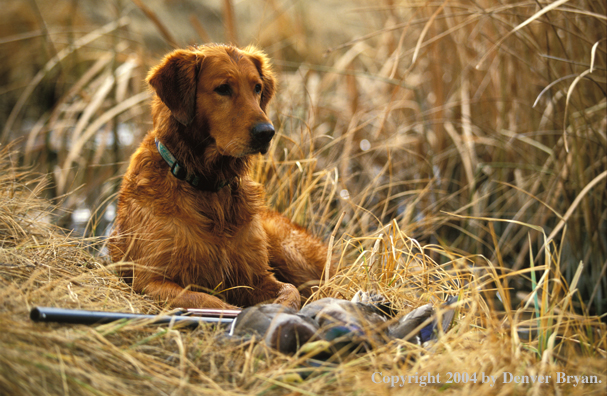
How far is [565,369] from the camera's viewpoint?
1971 millimetres

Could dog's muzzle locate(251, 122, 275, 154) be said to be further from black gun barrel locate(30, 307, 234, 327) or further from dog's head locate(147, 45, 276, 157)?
black gun barrel locate(30, 307, 234, 327)

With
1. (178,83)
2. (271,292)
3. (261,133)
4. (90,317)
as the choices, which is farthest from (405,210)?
(90,317)

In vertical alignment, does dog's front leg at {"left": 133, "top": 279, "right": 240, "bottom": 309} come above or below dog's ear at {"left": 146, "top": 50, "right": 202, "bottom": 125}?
below

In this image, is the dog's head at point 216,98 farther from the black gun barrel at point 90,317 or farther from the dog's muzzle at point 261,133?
the black gun barrel at point 90,317

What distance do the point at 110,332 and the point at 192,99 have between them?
1183 mm

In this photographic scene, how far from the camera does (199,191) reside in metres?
2.60

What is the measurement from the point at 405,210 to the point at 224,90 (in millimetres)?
2141

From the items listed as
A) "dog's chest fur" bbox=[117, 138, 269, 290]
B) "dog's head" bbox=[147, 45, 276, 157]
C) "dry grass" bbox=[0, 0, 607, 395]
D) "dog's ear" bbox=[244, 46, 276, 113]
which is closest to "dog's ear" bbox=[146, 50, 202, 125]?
"dog's head" bbox=[147, 45, 276, 157]

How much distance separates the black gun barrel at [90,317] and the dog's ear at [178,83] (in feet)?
3.14

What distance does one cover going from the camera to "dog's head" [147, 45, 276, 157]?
8.07ft

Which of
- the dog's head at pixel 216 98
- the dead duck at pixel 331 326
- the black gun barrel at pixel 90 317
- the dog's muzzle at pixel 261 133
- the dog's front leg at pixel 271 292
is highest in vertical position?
the dog's head at pixel 216 98

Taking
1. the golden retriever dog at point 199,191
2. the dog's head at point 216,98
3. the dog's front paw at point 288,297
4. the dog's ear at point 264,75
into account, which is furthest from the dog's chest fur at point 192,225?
the dog's ear at point 264,75

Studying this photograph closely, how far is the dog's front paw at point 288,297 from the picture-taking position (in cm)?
255

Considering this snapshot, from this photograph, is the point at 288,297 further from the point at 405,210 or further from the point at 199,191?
the point at 405,210
